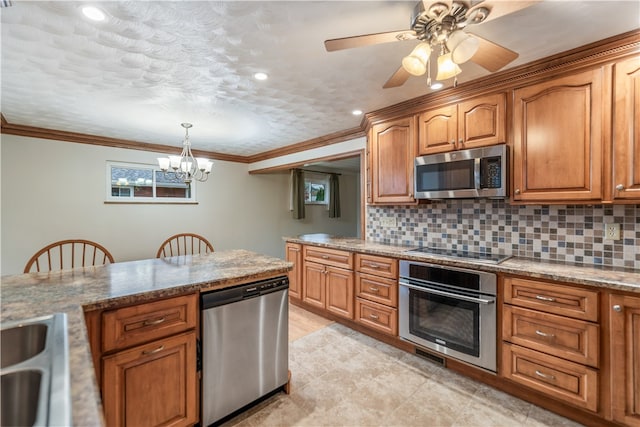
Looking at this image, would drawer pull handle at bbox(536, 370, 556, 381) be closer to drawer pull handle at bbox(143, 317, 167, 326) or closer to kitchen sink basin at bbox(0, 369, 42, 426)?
drawer pull handle at bbox(143, 317, 167, 326)

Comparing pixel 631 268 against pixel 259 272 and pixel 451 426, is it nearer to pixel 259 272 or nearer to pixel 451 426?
pixel 451 426

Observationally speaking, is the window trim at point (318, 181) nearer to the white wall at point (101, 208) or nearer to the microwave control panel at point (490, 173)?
the white wall at point (101, 208)

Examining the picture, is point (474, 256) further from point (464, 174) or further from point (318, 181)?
point (318, 181)

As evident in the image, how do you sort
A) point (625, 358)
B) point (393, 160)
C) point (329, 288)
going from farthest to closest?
point (329, 288) < point (393, 160) < point (625, 358)

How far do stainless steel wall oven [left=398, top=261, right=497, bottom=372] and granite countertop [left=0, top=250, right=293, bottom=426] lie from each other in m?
1.19

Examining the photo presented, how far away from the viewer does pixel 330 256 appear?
322 centimetres

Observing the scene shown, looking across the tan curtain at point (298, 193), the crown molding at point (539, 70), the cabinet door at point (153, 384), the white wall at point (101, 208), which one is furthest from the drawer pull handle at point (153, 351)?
the tan curtain at point (298, 193)

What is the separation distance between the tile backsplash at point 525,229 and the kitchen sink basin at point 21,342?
9.49 ft

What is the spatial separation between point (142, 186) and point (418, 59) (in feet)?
14.3

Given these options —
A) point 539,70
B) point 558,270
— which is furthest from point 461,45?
point 558,270

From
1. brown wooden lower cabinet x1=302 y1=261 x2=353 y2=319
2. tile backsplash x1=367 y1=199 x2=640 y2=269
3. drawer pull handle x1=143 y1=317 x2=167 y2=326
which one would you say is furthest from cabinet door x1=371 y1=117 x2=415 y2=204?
drawer pull handle x1=143 y1=317 x2=167 y2=326

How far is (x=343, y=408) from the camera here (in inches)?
74.8

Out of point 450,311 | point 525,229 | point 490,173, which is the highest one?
point 490,173

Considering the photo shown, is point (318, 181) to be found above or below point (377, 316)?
above
